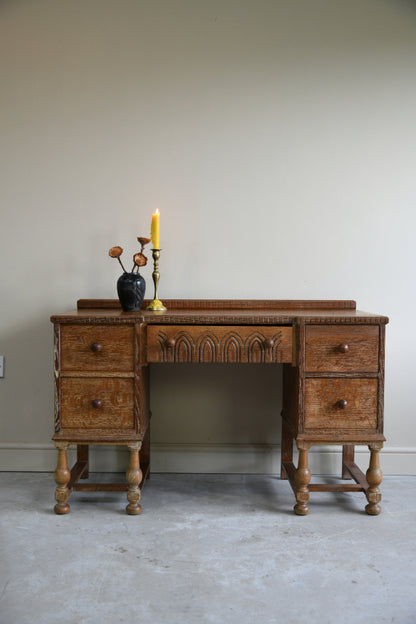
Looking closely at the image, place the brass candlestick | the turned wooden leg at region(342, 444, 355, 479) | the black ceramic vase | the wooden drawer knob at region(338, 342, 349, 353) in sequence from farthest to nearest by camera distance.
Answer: the turned wooden leg at region(342, 444, 355, 479) → the brass candlestick → the black ceramic vase → the wooden drawer knob at region(338, 342, 349, 353)

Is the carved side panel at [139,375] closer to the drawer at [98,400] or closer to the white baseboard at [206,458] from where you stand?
the drawer at [98,400]

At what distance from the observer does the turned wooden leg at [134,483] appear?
6.70 feet

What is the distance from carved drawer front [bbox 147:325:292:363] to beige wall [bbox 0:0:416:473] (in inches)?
19.0

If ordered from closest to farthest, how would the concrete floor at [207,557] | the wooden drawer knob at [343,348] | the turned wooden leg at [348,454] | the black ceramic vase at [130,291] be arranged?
the concrete floor at [207,557] → the wooden drawer knob at [343,348] → the black ceramic vase at [130,291] → the turned wooden leg at [348,454]

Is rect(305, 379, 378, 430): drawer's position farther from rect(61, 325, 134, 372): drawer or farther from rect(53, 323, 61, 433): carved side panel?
rect(53, 323, 61, 433): carved side panel

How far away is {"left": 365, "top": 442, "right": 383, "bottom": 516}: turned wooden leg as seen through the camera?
205cm

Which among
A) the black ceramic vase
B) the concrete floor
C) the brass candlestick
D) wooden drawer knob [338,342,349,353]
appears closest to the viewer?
the concrete floor

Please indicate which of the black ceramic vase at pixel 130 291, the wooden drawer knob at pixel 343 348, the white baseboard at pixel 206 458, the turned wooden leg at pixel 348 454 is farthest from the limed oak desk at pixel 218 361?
the white baseboard at pixel 206 458

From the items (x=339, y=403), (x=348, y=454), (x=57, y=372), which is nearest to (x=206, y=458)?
(x=348, y=454)

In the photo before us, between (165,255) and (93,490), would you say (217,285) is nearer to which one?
(165,255)

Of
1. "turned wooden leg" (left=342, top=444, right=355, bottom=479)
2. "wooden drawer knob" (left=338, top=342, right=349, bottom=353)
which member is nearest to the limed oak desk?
"wooden drawer knob" (left=338, top=342, right=349, bottom=353)

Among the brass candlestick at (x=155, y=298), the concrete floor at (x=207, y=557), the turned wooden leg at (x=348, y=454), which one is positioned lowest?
the concrete floor at (x=207, y=557)

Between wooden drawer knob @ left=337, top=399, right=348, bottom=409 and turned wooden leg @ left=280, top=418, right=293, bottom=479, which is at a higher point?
wooden drawer knob @ left=337, top=399, right=348, bottom=409

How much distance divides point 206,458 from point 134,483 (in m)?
0.53
